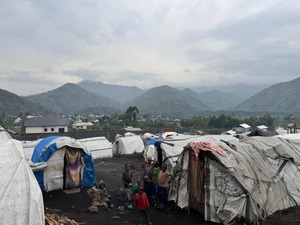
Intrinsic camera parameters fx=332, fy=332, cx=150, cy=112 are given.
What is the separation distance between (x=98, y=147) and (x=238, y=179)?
737 inches

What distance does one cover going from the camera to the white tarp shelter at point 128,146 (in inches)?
1128

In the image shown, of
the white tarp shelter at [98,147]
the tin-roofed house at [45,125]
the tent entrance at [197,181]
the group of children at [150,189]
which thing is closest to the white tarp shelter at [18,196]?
the group of children at [150,189]

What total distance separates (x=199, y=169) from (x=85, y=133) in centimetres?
2990

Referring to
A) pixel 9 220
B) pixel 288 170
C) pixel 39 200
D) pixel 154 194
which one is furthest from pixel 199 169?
pixel 9 220

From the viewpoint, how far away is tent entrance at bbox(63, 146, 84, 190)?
47.0 feet

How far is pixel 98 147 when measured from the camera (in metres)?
27.4

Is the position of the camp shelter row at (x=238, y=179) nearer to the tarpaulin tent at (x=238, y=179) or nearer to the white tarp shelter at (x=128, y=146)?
the tarpaulin tent at (x=238, y=179)

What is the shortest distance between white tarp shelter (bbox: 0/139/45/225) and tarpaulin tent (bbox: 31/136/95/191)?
485cm

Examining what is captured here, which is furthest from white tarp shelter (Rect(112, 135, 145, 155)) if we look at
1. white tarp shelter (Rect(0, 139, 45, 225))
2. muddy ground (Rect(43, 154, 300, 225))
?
white tarp shelter (Rect(0, 139, 45, 225))

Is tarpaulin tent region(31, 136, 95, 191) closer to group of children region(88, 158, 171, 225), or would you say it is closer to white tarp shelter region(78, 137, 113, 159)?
group of children region(88, 158, 171, 225)

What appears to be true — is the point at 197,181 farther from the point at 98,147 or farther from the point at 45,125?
the point at 45,125

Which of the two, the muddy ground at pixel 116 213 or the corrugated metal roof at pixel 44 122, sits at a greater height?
the corrugated metal roof at pixel 44 122

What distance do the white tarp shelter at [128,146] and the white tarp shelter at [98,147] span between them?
1271 mm

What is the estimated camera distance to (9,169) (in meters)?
8.70
